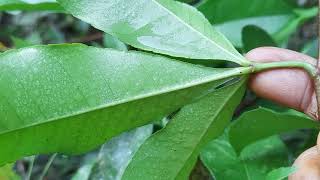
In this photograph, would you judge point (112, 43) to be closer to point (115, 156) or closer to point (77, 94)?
point (115, 156)

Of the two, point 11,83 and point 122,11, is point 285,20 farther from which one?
point 11,83

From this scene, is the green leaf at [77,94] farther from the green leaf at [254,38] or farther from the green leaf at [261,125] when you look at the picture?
the green leaf at [254,38]

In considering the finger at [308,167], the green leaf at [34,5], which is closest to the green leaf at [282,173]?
the finger at [308,167]

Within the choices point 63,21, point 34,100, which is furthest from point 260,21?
point 63,21

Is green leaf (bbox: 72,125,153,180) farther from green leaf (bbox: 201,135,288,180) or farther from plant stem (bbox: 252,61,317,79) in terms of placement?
plant stem (bbox: 252,61,317,79)

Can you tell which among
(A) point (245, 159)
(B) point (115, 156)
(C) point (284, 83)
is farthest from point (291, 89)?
(B) point (115, 156)
